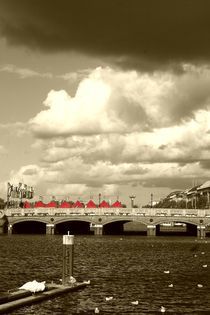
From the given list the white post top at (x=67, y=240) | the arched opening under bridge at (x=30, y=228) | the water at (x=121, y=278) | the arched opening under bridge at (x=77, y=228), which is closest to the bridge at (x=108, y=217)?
the arched opening under bridge at (x=30, y=228)

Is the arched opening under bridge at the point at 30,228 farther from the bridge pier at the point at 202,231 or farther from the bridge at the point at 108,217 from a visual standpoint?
the bridge pier at the point at 202,231

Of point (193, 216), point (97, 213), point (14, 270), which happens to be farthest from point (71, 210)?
point (14, 270)

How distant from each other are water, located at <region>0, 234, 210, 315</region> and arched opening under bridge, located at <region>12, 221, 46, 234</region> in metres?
78.2

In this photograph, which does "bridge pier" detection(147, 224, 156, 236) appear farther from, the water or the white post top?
the white post top

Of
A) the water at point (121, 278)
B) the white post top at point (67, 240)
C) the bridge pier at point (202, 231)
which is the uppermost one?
the bridge pier at point (202, 231)

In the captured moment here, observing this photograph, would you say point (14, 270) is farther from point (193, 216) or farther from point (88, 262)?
point (193, 216)

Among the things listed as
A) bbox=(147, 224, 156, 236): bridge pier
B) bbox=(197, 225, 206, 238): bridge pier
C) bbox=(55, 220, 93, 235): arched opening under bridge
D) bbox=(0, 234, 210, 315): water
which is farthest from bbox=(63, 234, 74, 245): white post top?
bbox=(55, 220, 93, 235): arched opening under bridge

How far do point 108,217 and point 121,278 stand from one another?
306 ft

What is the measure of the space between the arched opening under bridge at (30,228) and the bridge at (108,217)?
7.15 metres

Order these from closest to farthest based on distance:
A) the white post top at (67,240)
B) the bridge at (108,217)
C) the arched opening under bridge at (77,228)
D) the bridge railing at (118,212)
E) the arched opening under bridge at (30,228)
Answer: the white post top at (67,240)
the bridge at (108,217)
the bridge railing at (118,212)
the arched opening under bridge at (30,228)
the arched opening under bridge at (77,228)

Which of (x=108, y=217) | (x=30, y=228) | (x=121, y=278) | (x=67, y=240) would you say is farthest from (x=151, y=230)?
(x=67, y=240)

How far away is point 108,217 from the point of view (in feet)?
505

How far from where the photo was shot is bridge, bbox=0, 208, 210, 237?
5871 inches

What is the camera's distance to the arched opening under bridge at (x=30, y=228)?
17512cm
